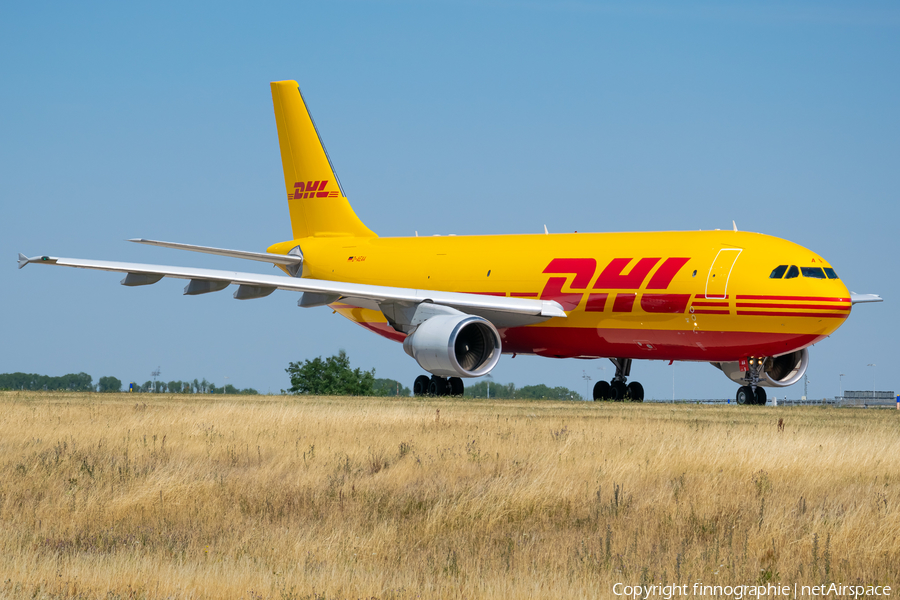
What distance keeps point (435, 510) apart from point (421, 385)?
694 inches

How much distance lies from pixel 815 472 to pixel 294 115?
83.8ft

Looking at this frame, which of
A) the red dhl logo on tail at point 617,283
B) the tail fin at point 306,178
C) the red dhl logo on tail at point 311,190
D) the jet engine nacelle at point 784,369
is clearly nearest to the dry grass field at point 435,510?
the red dhl logo on tail at point 617,283

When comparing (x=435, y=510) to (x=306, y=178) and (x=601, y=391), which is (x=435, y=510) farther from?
(x=306, y=178)

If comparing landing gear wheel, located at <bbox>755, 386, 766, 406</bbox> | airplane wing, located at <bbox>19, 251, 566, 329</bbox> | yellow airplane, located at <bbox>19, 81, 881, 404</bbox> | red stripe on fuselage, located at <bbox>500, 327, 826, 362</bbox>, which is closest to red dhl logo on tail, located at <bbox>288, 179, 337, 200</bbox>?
yellow airplane, located at <bbox>19, 81, 881, 404</bbox>

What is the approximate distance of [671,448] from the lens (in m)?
12.0

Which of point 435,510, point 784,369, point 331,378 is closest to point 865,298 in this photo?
point 784,369

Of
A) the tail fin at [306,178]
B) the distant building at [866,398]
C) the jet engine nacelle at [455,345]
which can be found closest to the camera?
the jet engine nacelle at [455,345]

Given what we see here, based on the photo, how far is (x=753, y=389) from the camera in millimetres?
23078

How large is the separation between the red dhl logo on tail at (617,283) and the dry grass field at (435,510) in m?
7.49

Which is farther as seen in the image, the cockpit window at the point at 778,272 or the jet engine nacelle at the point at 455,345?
the jet engine nacelle at the point at 455,345

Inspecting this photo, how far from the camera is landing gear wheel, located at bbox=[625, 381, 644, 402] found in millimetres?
26109

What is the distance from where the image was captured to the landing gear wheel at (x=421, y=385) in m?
26.2

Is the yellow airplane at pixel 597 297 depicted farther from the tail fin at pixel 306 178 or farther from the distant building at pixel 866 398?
the distant building at pixel 866 398

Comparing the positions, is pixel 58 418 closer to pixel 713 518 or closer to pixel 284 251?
pixel 713 518
